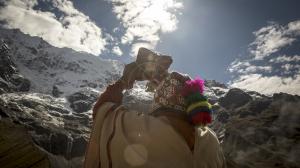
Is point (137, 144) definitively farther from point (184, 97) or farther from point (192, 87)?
point (192, 87)

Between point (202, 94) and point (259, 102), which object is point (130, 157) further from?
point (259, 102)

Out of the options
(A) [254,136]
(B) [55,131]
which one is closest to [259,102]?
(B) [55,131]

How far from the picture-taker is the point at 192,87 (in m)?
3.26

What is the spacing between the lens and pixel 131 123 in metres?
2.88

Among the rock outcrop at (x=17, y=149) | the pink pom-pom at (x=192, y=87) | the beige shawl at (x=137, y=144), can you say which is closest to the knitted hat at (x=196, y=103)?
the pink pom-pom at (x=192, y=87)

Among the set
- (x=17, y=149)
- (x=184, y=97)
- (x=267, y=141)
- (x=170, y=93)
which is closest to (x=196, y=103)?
(x=184, y=97)

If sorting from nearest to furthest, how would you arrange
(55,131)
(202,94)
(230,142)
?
(202,94) → (230,142) → (55,131)

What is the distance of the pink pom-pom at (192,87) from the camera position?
3244 mm

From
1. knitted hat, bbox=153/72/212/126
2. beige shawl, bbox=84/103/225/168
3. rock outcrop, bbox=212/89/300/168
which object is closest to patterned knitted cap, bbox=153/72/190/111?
knitted hat, bbox=153/72/212/126

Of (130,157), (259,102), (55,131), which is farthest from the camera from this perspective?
(259,102)

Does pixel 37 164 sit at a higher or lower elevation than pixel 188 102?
lower

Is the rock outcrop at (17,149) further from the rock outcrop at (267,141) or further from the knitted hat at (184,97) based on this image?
the rock outcrop at (267,141)

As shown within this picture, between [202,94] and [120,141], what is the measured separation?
99 centimetres

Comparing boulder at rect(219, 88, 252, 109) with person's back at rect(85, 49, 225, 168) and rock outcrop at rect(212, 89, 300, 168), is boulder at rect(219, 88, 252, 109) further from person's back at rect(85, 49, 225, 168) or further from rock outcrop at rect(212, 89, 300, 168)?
person's back at rect(85, 49, 225, 168)
